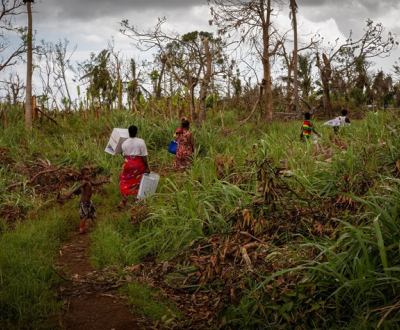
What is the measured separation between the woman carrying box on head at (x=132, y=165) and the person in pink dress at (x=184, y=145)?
134 cm

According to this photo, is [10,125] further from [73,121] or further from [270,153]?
[270,153]

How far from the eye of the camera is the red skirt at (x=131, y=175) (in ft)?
24.6

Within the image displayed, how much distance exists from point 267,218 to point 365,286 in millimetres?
1605

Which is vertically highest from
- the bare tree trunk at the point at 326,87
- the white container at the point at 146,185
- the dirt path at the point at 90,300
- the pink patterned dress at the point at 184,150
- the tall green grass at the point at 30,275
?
the bare tree trunk at the point at 326,87

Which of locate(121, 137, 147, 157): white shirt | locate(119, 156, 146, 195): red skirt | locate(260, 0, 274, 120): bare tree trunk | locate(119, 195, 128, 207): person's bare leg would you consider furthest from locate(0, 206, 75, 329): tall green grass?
locate(260, 0, 274, 120): bare tree trunk

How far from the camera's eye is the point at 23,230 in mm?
5844

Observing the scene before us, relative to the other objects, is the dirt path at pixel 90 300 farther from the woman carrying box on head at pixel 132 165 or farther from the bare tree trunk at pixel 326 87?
the bare tree trunk at pixel 326 87

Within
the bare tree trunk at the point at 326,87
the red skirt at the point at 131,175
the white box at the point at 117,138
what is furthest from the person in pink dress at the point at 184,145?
the bare tree trunk at the point at 326,87

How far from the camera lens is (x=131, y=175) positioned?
7.52 m

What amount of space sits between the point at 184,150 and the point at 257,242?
179 inches

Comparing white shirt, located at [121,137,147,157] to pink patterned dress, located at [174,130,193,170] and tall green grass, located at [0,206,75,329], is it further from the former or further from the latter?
tall green grass, located at [0,206,75,329]

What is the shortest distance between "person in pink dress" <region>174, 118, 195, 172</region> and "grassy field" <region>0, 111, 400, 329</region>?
1.56m

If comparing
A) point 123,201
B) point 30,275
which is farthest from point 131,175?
point 30,275

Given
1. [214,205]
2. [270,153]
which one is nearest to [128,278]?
[214,205]
